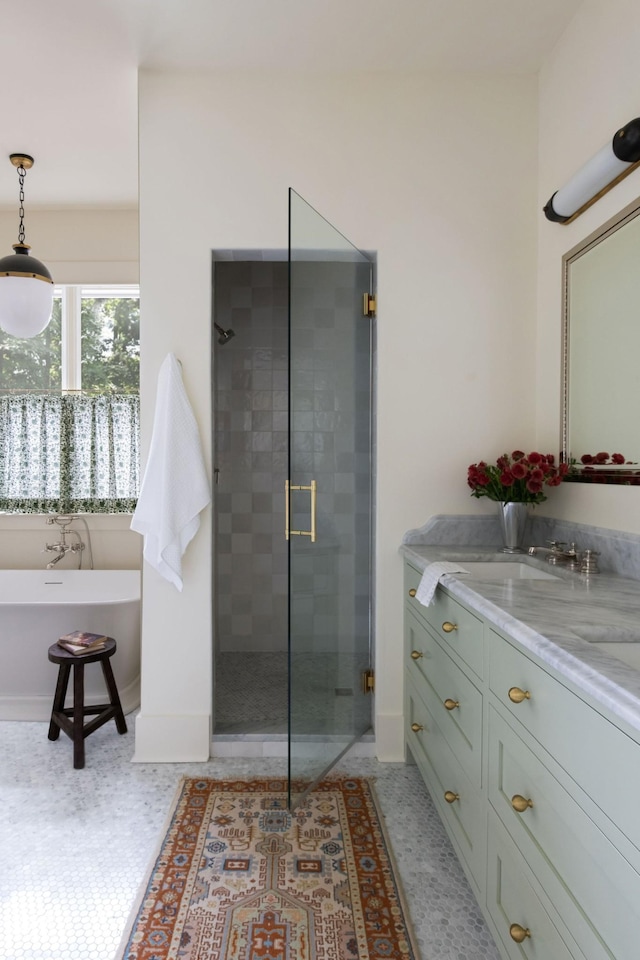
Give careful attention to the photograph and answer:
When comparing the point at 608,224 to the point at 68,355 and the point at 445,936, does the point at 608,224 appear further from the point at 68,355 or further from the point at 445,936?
the point at 68,355

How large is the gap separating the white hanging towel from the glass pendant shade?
98 cm

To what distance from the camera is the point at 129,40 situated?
2.34 meters

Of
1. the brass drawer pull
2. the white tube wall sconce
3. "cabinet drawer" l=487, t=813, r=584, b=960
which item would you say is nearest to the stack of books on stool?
"cabinet drawer" l=487, t=813, r=584, b=960

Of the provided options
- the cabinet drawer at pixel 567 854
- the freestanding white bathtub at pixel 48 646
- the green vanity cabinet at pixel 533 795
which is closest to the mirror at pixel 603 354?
the green vanity cabinet at pixel 533 795

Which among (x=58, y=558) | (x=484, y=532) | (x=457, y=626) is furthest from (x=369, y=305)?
(x=58, y=558)

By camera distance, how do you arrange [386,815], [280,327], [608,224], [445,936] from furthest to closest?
[280,327] → [386,815] → [608,224] → [445,936]

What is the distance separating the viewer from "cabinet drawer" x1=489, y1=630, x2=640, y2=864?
0.86 m

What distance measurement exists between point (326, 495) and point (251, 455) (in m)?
1.71

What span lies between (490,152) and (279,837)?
274cm

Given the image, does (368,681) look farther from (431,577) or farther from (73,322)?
(73,322)

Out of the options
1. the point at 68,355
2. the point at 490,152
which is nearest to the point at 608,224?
the point at 490,152

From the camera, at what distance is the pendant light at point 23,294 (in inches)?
116

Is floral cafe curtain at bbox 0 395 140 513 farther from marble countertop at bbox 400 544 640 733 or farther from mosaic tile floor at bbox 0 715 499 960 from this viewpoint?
marble countertop at bbox 400 544 640 733

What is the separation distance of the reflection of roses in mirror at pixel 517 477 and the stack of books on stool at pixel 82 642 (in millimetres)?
1756
